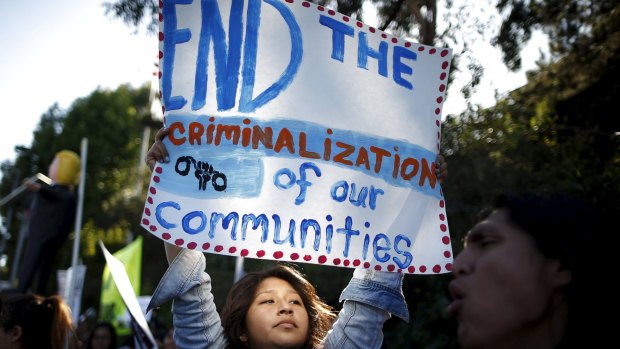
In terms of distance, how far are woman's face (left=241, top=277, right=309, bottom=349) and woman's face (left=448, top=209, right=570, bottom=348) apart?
129cm

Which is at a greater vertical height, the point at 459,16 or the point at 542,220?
the point at 459,16

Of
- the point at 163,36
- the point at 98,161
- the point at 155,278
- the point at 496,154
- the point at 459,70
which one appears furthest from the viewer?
the point at 98,161

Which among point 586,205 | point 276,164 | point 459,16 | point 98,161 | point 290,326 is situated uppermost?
point 98,161

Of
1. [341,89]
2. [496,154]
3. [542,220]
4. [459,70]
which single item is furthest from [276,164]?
[496,154]

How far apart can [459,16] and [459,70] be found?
0.53 m

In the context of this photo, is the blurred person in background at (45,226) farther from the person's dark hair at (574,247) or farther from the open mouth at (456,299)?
the person's dark hair at (574,247)

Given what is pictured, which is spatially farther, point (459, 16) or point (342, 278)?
point (342, 278)

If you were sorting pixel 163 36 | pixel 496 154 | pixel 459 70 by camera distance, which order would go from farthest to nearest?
1. pixel 496 154
2. pixel 459 70
3. pixel 163 36

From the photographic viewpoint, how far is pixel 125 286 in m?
3.10

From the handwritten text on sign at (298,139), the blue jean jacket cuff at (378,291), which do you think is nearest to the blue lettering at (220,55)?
the handwritten text on sign at (298,139)

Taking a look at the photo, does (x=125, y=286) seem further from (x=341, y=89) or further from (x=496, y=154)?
(x=496, y=154)

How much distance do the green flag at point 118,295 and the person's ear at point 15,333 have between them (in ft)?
16.8

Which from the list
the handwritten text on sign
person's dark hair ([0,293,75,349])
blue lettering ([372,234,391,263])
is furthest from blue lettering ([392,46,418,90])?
person's dark hair ([0,293,75,349])

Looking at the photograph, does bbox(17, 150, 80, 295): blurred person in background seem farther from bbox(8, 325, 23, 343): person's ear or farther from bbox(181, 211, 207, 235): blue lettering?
bbox(181, 211, 207, 235): blue lettering
